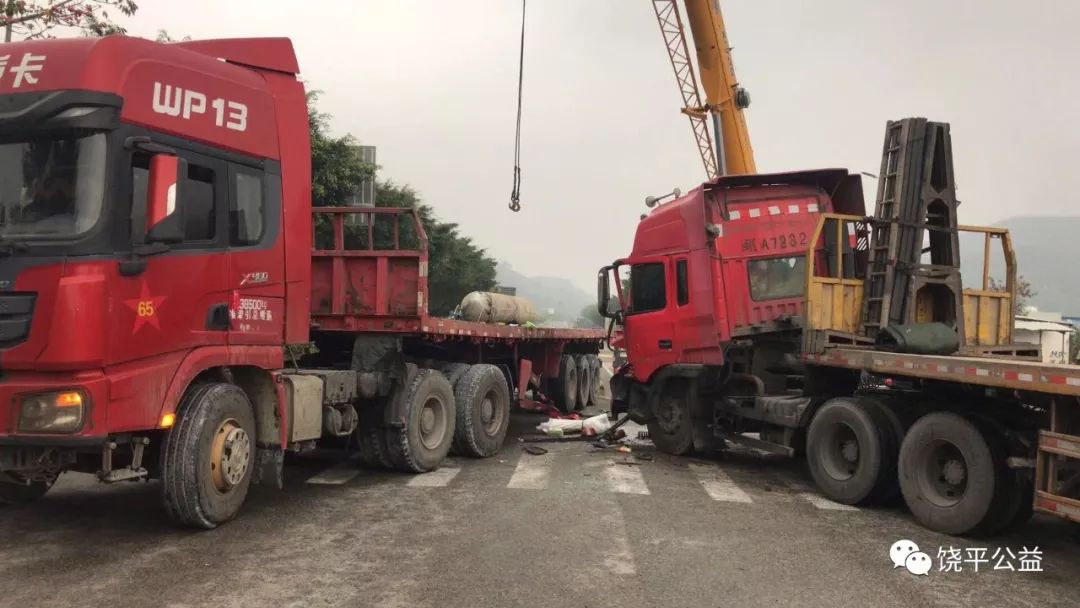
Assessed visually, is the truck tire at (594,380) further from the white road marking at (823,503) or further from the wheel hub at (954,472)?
the wheel hub at (954,472)

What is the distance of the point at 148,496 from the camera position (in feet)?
21.3

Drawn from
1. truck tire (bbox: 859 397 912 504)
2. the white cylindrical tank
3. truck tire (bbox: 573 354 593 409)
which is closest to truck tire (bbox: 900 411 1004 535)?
truck tire (bbox: 859 397 912 504)

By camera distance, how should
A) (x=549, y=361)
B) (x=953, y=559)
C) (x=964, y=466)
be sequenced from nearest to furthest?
1. (x=953, y=559)
2. (x=964, y=466)
3. (x=549, y=361)

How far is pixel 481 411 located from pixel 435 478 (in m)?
1.49

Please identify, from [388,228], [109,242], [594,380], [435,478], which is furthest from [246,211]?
[388,228]

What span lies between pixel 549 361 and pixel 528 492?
604 centimetres

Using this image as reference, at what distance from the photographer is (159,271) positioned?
4820mm

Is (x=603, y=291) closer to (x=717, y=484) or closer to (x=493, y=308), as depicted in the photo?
(x=493, y=308)

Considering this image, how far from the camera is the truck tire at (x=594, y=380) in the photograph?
53.2 feet

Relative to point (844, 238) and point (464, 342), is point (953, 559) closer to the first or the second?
point (844, 238)

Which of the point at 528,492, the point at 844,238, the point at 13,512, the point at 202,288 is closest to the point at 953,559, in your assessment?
the point at 528,492

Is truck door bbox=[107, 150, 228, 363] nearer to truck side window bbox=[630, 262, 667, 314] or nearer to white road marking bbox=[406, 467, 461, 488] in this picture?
white road marking bbox=[406, 467, 461, 488]

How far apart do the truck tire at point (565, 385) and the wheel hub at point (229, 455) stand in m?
8.40

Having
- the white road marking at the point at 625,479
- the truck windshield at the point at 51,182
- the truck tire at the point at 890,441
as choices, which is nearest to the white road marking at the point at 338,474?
the white road marking at the point at 625,479
